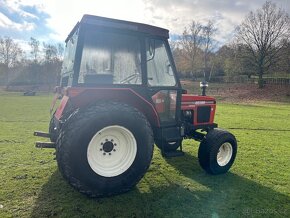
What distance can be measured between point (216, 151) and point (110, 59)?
2573 mm

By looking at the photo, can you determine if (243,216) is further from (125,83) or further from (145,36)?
(145,36)

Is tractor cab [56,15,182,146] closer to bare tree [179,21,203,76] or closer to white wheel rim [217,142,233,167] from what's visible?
white wheel rim [217,142,233,167]

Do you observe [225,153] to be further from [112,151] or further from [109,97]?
[109,97]

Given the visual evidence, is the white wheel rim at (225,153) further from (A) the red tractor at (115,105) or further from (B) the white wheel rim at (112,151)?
(B) the white wheel rim at (112,151)

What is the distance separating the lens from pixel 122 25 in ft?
13.2

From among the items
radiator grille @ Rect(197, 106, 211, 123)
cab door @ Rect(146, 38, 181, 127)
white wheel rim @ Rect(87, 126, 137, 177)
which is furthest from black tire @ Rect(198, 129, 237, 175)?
white wheel rim @ Rect(87, 126, 137, 177)

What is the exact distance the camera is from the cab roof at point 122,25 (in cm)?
376

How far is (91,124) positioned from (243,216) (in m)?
2.39

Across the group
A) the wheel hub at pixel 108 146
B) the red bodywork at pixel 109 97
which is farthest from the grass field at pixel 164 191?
the red bodywork at pixel 109 97

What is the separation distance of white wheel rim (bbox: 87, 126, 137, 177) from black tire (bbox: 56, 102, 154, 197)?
0.19 feet

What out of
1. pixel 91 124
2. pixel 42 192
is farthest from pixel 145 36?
pixel 42 192

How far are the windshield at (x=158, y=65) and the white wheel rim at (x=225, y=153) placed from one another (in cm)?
168

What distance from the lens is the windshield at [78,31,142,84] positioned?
13.0ft

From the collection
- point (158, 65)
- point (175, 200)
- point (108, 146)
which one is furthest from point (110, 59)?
point (175, 200)
